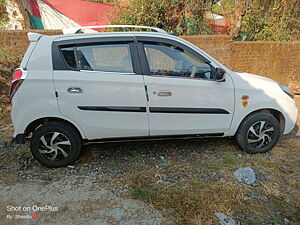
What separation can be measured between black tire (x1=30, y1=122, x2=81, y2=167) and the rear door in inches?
7.5

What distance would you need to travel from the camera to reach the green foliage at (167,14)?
6.69m

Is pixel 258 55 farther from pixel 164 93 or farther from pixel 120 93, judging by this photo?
pixel 120 93

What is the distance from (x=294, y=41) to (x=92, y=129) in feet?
24.7

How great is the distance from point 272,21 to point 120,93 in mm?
7533

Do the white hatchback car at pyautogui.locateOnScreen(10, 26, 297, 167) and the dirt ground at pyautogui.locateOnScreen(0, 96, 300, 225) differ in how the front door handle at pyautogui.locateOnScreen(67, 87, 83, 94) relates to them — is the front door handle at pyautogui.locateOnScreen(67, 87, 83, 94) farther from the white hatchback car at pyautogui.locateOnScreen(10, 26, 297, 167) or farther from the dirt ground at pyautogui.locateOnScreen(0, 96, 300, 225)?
the dirt ground at pyautogui.locateOnScreen(0, 96, 300, 225)

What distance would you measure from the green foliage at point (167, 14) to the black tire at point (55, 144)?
4.98 m

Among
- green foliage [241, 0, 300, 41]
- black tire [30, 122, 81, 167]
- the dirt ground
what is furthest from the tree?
black tire [30, 122, 81, 167]

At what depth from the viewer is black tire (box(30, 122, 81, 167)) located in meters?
2.84

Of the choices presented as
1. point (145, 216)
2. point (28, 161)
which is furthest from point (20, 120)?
point (145, 216)

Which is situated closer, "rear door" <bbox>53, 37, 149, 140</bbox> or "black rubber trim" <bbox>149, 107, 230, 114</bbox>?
"rear door" <bbox>53, 37, 149, 140</bbox>

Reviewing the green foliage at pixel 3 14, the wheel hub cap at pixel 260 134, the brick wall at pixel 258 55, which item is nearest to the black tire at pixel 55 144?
the wheel hub cap at pixel 260 134

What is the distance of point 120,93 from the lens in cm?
276

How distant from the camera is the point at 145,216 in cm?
219

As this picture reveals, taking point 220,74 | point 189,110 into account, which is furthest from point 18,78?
point 220,74
